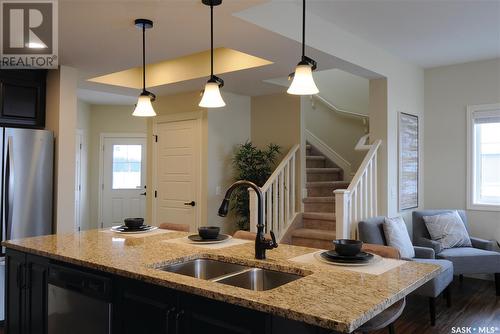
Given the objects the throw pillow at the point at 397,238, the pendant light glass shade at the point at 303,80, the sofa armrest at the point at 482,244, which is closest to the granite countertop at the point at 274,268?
the pendant light glass shade at the point at 303,80

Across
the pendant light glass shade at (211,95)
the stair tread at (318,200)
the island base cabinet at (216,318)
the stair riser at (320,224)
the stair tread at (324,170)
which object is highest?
the pendant light glass shade at (211,95)

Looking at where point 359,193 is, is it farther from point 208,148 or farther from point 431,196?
point 208,148

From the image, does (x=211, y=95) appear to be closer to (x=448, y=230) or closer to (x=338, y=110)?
(x=448, y=230)

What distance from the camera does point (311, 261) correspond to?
207 centimetres

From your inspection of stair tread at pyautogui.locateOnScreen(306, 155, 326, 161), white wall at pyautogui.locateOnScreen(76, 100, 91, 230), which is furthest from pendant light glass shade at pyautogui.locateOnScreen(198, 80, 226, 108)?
white wall at pyautogui.locateOnScreen(76, 100, 91, 230)

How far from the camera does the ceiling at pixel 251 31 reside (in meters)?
2.73

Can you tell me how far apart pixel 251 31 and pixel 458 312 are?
128 inches

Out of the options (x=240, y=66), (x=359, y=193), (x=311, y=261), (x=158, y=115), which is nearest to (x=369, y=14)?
(x=240, y=66)

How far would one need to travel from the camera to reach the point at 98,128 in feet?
25.8

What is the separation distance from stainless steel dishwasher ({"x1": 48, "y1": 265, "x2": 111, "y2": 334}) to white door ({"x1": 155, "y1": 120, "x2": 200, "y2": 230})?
2.92 meters

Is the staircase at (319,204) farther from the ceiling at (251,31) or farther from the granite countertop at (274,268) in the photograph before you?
the granite countertop at (274,268)

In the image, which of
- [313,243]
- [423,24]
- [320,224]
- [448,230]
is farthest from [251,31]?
[448,230]

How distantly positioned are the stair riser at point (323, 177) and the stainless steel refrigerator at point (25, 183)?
332cm

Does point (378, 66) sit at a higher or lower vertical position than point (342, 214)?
higher
